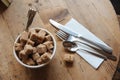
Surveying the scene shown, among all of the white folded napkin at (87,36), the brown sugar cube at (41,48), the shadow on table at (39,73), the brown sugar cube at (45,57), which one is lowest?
the white folded napkin at (87,36)

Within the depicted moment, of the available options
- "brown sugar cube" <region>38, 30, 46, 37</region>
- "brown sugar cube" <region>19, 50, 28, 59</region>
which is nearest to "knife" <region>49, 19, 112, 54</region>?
"brown sugar cube" <region>38, 30, 46, 37</region>

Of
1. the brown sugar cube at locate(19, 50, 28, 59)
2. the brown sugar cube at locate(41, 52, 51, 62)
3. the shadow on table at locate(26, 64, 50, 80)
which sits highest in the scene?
the brown sugar cube at locate(19, 50, 28, 59)

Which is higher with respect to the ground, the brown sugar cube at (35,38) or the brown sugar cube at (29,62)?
the brown sugar cube at (35,38)

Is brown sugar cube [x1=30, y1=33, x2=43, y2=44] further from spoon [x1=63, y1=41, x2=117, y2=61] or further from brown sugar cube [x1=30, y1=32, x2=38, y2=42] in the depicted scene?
spoon [x1=63, y1=41, x2=117, y2=61]

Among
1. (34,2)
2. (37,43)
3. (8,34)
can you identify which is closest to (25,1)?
(34,2)

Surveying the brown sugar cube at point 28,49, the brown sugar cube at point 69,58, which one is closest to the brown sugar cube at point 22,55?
the brown sugar cube at point 28,49

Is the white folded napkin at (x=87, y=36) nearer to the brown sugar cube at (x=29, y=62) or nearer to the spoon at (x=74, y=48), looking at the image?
the spoon at (x=74, y=48)
